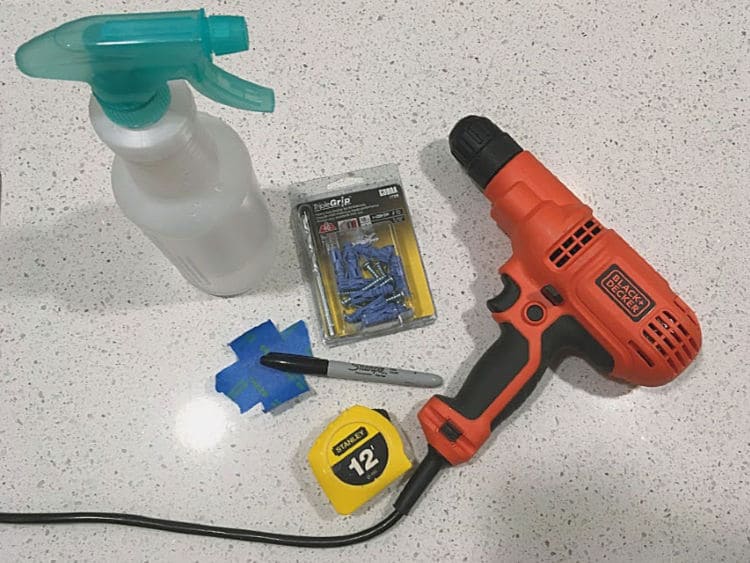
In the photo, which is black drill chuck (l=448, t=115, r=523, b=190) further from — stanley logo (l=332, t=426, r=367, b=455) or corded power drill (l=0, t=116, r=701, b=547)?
stanley logo (l=332, t=426, r=367, b=455)

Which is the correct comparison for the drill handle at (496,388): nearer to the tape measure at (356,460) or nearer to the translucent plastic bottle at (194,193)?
the tape measure at (356,460)

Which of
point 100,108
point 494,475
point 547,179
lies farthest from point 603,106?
point 100,108

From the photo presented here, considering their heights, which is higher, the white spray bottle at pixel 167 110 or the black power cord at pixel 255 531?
the white spray bottle at pixel 167 110

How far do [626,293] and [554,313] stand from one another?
6cm

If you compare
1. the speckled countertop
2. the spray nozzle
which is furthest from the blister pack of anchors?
the spray nozzle

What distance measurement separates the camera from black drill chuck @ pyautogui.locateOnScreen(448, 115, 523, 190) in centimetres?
61

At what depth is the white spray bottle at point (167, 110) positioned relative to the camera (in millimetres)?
372

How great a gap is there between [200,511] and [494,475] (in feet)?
0.86

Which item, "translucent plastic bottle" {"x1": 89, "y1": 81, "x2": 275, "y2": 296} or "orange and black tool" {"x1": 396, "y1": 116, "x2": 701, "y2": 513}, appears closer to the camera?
"translucent plastic bottle" {"x1": 89, "y1": 81, "x2": 275, "y2": 296}

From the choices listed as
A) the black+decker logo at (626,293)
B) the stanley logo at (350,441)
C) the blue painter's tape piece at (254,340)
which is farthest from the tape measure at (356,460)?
the black+decker logo at (626,293)

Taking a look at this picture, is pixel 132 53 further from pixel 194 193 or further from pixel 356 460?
pixel 356 460

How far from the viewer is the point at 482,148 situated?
613 mm

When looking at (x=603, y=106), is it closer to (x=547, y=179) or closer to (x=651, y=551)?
(x=547, y=179)

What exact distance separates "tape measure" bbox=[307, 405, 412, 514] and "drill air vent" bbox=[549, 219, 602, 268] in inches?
7.9
